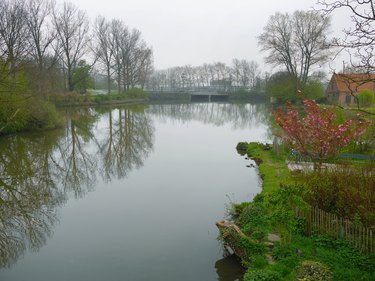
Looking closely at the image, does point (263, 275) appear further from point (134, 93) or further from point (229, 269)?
point (134, 93)

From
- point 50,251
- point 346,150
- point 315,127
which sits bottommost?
point 50,251

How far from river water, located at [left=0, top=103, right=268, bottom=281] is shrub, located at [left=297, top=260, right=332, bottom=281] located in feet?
6.34

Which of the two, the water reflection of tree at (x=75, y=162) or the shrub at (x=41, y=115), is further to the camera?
the shrub at (x=41, y=115)

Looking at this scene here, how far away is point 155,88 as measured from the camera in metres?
98.6

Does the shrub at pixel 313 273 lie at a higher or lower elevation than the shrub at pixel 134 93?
lower

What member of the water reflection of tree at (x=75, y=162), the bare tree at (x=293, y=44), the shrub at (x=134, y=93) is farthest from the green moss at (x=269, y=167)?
the shrub at (x=134, y=93)

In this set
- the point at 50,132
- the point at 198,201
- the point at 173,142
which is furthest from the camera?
the point at 50,132

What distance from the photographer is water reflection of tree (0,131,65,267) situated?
381 inches

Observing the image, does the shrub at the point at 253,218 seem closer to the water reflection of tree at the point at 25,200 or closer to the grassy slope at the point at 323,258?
the grassy slope at the point at 323,258

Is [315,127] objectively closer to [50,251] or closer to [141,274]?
[141,274]

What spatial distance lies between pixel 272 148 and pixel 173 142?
7.78 meters

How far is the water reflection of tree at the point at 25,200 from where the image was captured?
969cm

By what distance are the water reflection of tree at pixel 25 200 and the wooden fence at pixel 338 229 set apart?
7257mm

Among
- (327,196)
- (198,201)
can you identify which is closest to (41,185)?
(198,201)
